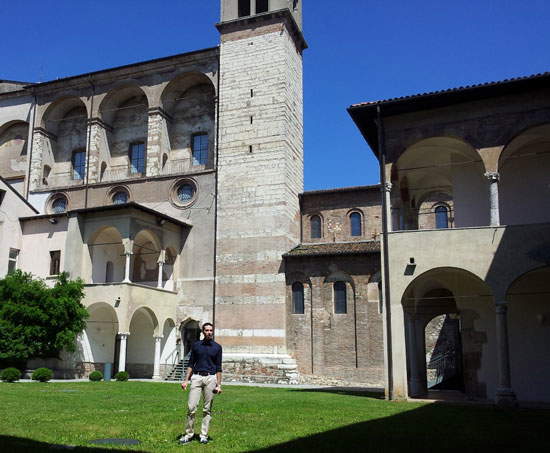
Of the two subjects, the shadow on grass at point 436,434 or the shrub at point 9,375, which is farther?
the shrub at point 9,375

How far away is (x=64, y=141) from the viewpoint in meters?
37.0

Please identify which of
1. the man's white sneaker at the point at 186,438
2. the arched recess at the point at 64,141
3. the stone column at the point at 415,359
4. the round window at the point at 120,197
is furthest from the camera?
the arched recess at the point at 64,141

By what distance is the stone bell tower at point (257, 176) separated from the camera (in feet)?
94.7

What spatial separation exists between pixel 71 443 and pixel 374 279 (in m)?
20.9

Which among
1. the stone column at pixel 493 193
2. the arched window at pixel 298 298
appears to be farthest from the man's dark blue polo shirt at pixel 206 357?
the arched window at pixel 298 298

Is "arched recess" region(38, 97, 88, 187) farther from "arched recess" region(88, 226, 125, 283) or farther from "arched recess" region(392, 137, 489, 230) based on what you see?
"arched recess" region(392, 137, 489, 230)

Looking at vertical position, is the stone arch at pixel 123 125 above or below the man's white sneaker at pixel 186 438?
above

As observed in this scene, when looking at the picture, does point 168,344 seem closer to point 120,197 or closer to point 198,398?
point 120,197

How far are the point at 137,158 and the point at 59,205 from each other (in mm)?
5263

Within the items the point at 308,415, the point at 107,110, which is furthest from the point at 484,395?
the point at 107,110

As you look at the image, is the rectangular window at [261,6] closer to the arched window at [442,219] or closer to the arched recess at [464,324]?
the arched window at [442,219]

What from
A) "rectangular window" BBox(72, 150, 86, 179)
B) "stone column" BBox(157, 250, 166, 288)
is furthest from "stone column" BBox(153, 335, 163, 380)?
"rectangular window" BBox(72, 150, 86, 179)

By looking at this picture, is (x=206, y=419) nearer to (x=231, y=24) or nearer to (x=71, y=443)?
(x=71, y=443)

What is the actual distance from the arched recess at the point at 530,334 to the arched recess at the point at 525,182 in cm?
→ 223
